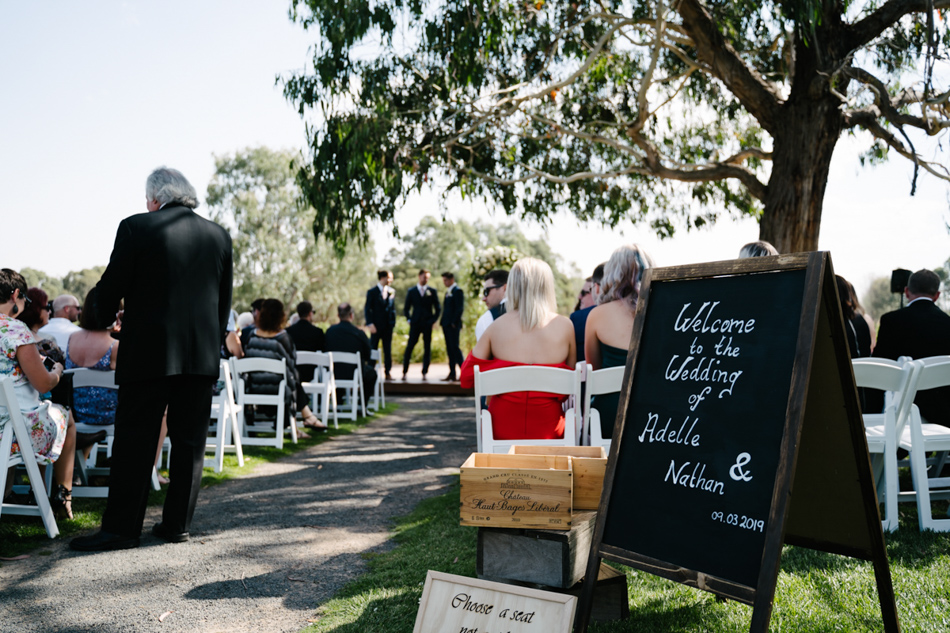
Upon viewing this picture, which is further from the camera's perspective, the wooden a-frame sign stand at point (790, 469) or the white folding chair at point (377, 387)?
the white folding chair at point (377, 387)

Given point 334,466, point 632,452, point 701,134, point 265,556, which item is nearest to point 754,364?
point 632,452

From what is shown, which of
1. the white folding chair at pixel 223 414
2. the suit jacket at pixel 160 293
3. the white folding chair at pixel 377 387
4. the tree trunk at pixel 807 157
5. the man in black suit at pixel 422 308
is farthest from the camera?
the man in black suit at pixel 422 308

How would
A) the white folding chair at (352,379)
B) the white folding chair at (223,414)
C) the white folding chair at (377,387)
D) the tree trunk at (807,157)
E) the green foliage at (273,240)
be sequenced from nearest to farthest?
1. the white folding chair at (223,414)
2. the tree trunk at (807,157)
3. the white folding chair at (352,379)
4. the white folding chair at (377,387)
5. the green foliage at (273,240)

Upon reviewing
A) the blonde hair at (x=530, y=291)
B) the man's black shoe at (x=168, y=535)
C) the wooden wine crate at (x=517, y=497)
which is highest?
the blonde hair at (x=530, y=291)

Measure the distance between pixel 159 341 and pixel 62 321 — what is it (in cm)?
350

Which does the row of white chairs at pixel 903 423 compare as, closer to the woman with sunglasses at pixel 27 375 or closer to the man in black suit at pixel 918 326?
the man in black suit at pixel 918 326

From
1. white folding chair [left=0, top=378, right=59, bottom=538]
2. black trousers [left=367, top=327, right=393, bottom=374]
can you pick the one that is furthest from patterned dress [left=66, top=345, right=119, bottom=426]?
black trousers [left=367, top=327, right=393, bottom=374]

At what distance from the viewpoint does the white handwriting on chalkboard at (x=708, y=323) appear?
217cm

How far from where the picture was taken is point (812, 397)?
2.27m

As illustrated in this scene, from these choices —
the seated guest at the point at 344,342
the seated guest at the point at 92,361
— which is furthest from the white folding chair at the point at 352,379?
the seated guest at the point at 92,361

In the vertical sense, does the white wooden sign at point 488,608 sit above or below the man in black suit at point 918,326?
below

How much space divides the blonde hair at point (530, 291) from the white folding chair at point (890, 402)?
1659 millimetres

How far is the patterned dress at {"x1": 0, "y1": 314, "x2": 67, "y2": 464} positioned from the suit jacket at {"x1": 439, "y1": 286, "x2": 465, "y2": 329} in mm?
9419

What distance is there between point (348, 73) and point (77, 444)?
224 inches
